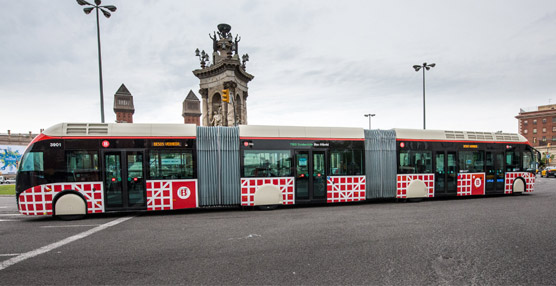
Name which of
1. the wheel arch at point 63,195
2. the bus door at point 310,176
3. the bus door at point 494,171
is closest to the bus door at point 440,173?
the bus door at point 494,171

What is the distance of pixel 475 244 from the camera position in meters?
5.24

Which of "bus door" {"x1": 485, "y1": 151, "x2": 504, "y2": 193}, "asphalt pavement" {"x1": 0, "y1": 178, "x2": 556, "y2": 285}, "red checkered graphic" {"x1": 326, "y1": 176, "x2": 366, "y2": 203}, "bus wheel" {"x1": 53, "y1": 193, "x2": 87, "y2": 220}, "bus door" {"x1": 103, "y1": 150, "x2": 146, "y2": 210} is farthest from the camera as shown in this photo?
"bus door" {"x1": 485, "y1": 151, "x2": 504, "y2": 193}

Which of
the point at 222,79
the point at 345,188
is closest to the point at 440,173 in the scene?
the point at 345,188

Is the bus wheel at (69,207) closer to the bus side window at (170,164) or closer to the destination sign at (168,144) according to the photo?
the bus side window at (170,164)

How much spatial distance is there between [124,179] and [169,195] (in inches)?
56.9

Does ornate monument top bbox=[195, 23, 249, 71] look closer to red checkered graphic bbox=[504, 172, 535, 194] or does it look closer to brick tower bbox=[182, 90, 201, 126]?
red checkered graphic bbox=[504, 172, 535, 194]

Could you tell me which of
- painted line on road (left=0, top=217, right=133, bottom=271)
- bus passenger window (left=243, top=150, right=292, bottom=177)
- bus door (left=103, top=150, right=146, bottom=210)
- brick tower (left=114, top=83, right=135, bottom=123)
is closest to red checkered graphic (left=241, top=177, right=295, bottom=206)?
bus passenger window (left=243, top=150, right=292, bottom=177)

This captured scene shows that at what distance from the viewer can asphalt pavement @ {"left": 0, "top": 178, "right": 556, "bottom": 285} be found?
3.93 meters

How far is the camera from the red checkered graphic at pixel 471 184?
11.3 metres

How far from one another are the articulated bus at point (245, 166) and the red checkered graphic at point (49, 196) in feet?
0.09

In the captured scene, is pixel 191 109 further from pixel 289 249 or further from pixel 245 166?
pixel 289 249

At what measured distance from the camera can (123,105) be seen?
11594 cm

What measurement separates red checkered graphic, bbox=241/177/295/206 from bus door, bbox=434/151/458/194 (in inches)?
241

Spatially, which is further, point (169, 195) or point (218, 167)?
point (218, 167)
